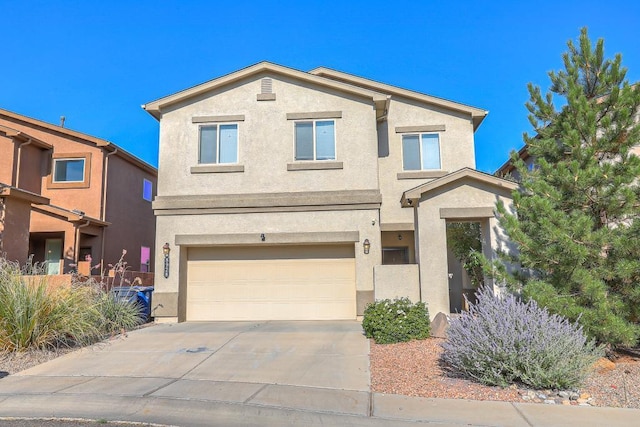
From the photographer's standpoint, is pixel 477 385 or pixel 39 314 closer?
pixel 477 385

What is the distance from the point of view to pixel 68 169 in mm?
19891

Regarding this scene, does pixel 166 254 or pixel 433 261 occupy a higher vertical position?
pixel 166 254

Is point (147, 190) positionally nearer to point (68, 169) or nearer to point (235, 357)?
point (68, 169)

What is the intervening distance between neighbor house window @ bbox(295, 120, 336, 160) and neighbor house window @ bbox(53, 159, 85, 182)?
391 inches

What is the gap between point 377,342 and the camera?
34.7 ft

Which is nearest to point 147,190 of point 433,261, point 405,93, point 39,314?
point 405,93

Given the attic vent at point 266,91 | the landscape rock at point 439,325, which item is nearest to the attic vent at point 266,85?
the attic vent at point 266,91

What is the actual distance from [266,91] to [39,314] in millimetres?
9059

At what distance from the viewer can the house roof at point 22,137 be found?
18016 millimetres

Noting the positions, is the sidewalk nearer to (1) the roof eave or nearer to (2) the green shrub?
(2) the green shrub

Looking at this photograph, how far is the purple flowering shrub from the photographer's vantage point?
7070 mm

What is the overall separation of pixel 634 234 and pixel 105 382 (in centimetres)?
940

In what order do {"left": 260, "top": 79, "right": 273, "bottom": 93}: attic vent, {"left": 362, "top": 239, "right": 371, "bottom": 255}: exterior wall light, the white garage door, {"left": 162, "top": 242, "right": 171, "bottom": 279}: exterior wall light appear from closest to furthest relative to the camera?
{"left": 362, "top": 239, "right": 371, "bottom": 255}: exterior wall light → {"left": 162, "top": 242, "right": 171, "bottom": 279}: exterior wall light → the white garage door → {"left": 260, "top": 79, "right": 273, "bottom": 93}: attic vent

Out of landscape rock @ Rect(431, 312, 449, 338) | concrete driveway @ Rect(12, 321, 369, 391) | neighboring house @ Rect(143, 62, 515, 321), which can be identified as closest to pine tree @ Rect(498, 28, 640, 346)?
landscape rock @ Rect(431, 312, 449, 338)
